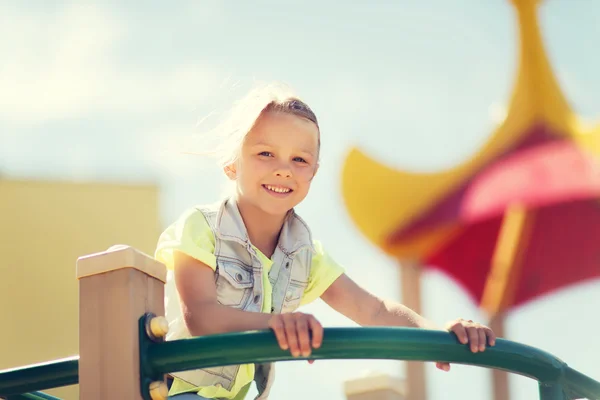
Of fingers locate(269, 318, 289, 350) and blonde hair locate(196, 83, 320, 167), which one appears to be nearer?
fingers locate(269, 318, 289, 350)

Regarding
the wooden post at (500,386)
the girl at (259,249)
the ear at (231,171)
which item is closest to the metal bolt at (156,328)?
the girl at (259,249)

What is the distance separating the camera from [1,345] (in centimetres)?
621

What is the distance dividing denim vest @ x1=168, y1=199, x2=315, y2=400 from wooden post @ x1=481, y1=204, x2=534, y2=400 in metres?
4.86

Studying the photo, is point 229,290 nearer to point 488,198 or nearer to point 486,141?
point 488,198

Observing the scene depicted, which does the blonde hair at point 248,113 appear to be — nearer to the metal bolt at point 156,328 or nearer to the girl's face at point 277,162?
the girl's face at point 277,162

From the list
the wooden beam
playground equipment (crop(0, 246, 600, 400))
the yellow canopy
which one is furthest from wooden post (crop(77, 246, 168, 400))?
the wooden beam

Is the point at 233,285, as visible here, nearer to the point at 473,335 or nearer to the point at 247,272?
the point at 247,272

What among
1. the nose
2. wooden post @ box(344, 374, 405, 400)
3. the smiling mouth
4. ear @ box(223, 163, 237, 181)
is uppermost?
ear @ box(223, 163, 237, 181)

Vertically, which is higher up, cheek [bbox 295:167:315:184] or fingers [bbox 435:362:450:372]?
cheek [bbox 295:167:315:184]

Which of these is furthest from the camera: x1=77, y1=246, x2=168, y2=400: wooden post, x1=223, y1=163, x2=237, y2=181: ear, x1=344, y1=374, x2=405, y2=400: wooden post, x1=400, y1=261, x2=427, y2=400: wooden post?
x1=400, y1=261, x2=427, y2=400: wooden post

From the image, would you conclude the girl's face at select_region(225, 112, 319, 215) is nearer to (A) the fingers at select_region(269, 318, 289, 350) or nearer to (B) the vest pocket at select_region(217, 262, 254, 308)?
(B) the vest pocket at select_region(217, 262, 254, 308)

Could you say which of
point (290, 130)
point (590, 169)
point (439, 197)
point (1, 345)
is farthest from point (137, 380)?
point (439, 197)

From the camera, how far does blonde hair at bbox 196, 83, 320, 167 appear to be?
2312 mm

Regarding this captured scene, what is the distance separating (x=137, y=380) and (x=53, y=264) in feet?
17.5
